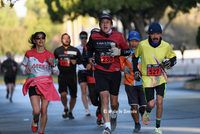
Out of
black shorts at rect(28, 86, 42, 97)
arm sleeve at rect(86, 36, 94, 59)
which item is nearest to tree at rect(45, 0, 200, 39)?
arm sleeve at rect(86, 36, 94, 59)

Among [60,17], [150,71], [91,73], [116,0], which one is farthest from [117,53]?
[60,17]

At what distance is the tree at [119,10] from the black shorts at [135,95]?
64.2 feet

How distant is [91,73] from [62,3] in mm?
23256

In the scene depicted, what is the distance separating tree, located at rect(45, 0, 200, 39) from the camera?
29.4 meters

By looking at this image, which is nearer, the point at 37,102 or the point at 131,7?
the point at 37,102

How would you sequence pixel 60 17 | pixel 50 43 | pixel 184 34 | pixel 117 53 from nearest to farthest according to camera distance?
1. pixel 117 53
2. pixel 60 17
3. pixel 184 34
4. pixel 50 43

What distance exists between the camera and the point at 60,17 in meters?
34.9

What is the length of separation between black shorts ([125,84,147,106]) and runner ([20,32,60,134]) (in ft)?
4.84

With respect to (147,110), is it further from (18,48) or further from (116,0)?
(18,48)

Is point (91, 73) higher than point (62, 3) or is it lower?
lower

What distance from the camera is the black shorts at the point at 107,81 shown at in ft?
23.7

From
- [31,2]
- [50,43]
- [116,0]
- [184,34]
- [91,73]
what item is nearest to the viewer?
[91,73]

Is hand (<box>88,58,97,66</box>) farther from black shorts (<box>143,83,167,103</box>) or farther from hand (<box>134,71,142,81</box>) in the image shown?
black shorts (<box>143,83,167,103</box>)

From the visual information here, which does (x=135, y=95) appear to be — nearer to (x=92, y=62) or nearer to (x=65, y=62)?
(x=92, y=62)
